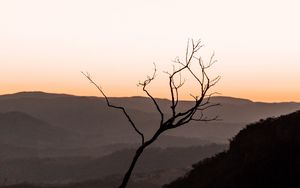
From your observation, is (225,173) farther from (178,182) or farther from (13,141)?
(13,141)

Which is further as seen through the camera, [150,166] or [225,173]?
[150,166]

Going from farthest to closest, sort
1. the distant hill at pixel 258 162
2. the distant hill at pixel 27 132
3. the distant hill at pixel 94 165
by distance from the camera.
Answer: the distant hill at pixel 27 132, the distant hill at pixel 94 165, the distant hill at pixel 258 162

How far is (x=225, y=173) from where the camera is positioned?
19547 millimetres

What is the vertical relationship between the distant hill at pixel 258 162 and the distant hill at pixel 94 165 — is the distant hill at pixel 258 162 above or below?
above

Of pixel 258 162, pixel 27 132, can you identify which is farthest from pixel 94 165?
pixel 258 162

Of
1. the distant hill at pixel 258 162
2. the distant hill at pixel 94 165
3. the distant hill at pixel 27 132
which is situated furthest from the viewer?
the distant hill at pixel 27 132

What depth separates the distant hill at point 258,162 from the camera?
15.8 metres

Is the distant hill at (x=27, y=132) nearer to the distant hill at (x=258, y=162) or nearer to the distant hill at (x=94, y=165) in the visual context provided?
the distant hill at (x=94, y=165)

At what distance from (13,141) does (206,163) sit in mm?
117489

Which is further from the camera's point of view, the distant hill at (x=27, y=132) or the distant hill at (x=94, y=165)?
the distant hill at (x=27, y=132)

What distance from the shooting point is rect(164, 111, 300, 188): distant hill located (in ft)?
51.7

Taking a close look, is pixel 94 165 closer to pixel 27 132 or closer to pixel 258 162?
pixel 27 132

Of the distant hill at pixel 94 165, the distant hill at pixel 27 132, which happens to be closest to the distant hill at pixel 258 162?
the distant hill at pixel 94 165

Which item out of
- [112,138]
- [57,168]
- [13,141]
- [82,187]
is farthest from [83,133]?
[82,187]
